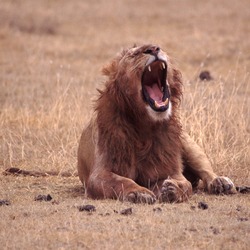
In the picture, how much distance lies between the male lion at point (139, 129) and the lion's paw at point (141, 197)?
176mm

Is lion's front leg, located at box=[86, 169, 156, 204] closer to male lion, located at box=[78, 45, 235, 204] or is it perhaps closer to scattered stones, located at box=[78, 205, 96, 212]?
male lion, located at box=[78, 45, 235, 204]

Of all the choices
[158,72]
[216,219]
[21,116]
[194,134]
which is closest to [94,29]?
[21,116]

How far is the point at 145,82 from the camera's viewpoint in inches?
289

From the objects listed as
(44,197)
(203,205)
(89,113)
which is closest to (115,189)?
(44,197)

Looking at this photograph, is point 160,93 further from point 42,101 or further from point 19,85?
point 19,85

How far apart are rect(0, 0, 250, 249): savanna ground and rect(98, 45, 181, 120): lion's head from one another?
2.05 feet

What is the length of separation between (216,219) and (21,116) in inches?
197

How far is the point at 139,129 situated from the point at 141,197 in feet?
2.41

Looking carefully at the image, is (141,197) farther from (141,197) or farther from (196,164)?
(196,164)

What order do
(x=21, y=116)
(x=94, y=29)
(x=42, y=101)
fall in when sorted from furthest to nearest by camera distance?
(x=94, y=29), (x=42, y=101), (x=21, y=116)

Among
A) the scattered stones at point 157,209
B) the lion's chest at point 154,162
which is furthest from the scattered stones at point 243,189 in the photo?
the scattered stones at point 157,209

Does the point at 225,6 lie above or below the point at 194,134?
above

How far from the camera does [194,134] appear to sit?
9.17 meters

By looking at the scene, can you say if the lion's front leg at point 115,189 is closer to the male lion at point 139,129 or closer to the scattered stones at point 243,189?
the male lion at point 139,129
